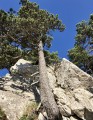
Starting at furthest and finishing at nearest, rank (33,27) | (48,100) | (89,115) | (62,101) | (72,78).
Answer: (33,27), (72,78), (62,101), (89,115), (48,100)

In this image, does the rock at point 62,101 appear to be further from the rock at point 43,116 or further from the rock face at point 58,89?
the rock at point 43,116

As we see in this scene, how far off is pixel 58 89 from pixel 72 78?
218cm

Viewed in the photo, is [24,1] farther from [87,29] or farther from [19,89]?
[19,89]

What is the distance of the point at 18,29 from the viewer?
94.7 ft

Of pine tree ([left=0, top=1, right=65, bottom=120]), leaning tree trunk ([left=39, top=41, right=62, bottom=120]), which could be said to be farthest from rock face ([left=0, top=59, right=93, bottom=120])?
pine tree ([left=0, top=1, right=65, bottom=120])

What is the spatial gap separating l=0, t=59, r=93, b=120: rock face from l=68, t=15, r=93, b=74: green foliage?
412cm

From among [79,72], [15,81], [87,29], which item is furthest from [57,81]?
[87,29]

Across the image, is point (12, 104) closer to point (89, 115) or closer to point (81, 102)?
point (81, 102)

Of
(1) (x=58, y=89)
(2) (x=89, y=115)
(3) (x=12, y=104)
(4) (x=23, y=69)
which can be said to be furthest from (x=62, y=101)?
(4) (x=23, y=69)

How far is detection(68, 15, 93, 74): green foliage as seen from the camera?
33.4 meters

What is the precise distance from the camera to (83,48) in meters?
34.6

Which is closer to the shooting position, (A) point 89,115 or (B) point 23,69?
(A) point 89,115

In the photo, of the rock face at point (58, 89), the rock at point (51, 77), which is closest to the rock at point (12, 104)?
the rock face at point (58, 89)

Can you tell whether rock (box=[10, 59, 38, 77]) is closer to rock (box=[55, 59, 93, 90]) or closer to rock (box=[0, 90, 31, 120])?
rock (box=[55, 59, 93, 90])
